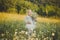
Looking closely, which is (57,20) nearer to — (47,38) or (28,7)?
(47,38)

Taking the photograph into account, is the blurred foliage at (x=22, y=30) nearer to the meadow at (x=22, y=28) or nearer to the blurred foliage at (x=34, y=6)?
the meadow at (x=22, y=28)

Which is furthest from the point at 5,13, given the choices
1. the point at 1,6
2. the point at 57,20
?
the point at 57,20

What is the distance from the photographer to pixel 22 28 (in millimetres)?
1792

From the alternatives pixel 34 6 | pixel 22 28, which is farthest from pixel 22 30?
pixel 34 6

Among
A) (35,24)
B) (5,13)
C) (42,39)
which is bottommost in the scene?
(42,39)

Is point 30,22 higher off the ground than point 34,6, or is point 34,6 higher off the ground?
point 34,6

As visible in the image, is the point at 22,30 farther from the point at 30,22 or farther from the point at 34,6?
the point at 34,6

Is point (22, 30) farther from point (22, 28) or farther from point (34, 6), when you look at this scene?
point (34, 6)

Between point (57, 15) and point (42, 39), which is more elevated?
point (57, 15)

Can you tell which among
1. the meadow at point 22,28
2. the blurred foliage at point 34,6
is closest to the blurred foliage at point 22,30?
the meadow at point 22,28

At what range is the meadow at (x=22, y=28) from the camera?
5.74 feet

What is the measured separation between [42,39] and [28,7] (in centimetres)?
37

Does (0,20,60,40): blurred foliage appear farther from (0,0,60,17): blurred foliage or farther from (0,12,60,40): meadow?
(0,0,60,17): blurred foliage

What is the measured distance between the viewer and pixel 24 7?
5.98 feet
